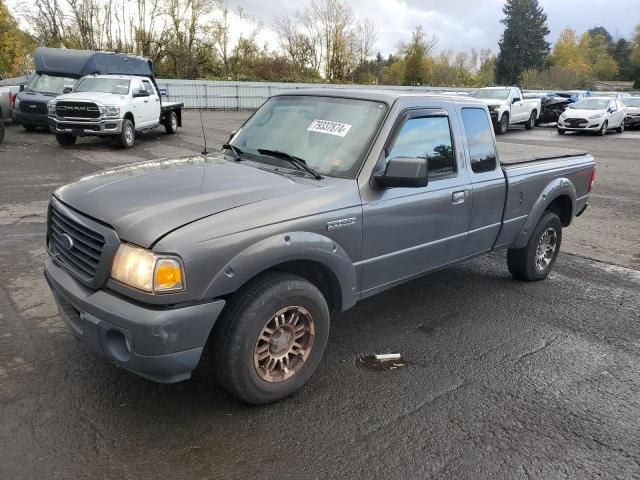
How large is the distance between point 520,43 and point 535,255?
78753mm

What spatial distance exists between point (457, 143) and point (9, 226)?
19.0ft

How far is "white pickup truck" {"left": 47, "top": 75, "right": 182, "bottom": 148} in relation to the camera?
13.5 meters

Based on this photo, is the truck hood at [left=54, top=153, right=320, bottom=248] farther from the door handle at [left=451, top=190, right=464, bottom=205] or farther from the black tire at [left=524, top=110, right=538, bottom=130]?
the black tire at [left=524, top=110, right=538, bottom=130]

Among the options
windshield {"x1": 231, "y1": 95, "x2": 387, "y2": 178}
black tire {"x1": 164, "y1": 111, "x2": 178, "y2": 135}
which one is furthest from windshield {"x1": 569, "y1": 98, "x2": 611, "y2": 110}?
windshield {"x1": 231, "y1": 95, "x2": 387, "y2": 178}

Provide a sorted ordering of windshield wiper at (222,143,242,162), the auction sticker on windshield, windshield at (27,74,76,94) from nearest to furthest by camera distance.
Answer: the auction sticker on windshield < windshield wiper at (222,143,242,162) < windshield at (27,74,76,94)

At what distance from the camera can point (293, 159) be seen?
12.1ft

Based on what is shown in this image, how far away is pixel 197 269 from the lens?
2.65 meters

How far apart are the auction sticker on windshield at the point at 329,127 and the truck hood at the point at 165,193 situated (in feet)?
1.79

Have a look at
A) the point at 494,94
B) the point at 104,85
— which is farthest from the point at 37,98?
the point at 494,94

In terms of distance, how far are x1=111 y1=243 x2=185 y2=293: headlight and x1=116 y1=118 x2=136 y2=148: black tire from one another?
1251 centimetres

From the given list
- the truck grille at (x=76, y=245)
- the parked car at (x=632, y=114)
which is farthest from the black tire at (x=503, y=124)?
the truck grille at (x=76, y=245)

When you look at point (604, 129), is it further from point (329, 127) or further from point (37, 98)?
point (329, 127)

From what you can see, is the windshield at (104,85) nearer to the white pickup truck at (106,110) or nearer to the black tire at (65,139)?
the white pickup truck at (106,110)

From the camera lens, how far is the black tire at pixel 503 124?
23.2 metres
